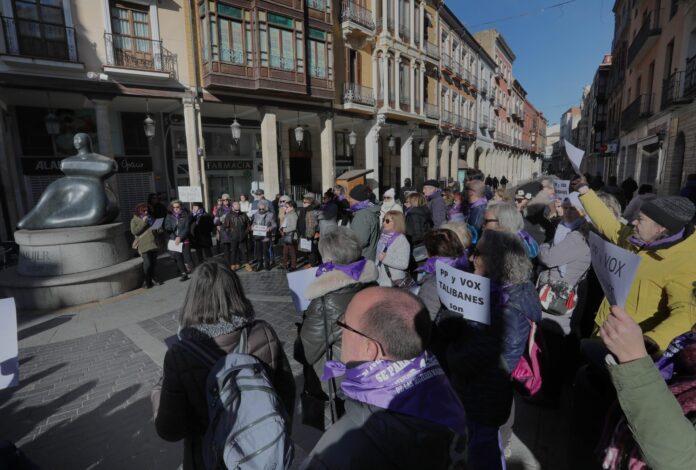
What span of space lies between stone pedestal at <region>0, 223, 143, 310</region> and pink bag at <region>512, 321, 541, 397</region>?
6.90 metres

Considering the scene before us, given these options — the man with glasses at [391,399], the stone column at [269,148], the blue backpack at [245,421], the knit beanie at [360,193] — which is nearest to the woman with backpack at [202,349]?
the blue backpack at [245,421]

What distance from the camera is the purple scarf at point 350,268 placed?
2607 millimetres

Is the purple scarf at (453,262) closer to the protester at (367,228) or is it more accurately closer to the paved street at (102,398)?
the paved street at (102,398)

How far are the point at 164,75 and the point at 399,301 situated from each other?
14461 millimetres

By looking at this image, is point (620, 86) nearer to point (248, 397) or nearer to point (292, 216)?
point (292, 216)

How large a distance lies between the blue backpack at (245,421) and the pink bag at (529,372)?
4.93 ft

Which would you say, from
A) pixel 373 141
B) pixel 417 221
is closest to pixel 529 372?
pixel 417 221

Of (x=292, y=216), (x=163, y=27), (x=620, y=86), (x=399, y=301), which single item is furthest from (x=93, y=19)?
(x=620, y=86)

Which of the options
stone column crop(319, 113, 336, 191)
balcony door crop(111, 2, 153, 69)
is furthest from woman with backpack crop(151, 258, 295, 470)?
stone column crop(319, 113, 336, 191)

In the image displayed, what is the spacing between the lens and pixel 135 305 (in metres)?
6.45

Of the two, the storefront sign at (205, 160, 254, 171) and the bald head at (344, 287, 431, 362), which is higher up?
the storefront sign at (205, 160, 254, 171)

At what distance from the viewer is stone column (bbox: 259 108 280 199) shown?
1552 centimetres

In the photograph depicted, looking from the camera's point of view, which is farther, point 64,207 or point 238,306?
point 64,207

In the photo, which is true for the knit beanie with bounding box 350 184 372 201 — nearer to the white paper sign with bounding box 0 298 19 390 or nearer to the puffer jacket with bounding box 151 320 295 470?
the puffer jacket with bounding box 151 320 295 470
